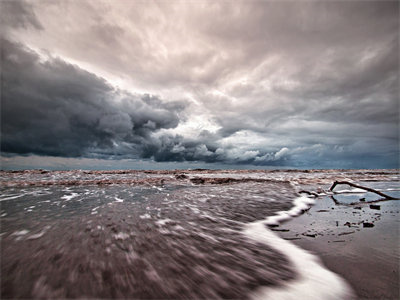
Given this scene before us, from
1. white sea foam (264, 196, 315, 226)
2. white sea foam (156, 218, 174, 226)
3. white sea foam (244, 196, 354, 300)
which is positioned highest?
white sea foam (244, 196, 354, 300)

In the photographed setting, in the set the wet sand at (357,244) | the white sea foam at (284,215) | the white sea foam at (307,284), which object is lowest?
the white sea foam at (284,215)

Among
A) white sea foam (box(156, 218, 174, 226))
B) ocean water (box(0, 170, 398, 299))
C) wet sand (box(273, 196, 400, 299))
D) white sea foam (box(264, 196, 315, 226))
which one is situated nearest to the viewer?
ocean water (box(0, 170, 398, 299))

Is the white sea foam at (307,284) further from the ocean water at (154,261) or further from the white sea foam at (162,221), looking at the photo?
the white sea foam at (162,221)

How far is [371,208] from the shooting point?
6.34m

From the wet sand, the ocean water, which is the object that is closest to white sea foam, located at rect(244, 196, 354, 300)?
the ocean water

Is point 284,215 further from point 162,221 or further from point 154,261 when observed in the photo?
point 154,261

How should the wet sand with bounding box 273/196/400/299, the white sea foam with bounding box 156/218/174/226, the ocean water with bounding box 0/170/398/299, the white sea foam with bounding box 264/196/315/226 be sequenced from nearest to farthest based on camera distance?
the ocean water with bounding box 0/170/398/299
the wet sand with bounding box 273/196/400/299
the white sea foam with bounding box 156/218/174/226
the white sea foam with bounding box 264/196/315/226

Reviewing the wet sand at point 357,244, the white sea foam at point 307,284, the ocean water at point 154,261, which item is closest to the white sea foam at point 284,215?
the ocean water at point 154,261

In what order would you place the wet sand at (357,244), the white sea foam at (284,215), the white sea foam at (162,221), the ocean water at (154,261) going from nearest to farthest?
the ocean water at (154,261) → the wet sand at (357,244) → the white sea foam at (162,221) → the white sea foam at (284,215)

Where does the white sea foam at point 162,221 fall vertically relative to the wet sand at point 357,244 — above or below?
below

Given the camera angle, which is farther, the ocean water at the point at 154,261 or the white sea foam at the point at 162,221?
the white sea foam at the point at 162,221

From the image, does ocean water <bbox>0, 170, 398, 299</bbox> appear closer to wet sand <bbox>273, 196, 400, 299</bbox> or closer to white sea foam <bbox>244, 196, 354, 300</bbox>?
white sea foam <bbox>244, 196, 354, 300</bbox>

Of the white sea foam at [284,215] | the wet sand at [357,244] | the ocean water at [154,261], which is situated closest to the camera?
the ocean water at [154,261]

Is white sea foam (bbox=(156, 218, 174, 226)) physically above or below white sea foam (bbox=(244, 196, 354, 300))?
below
